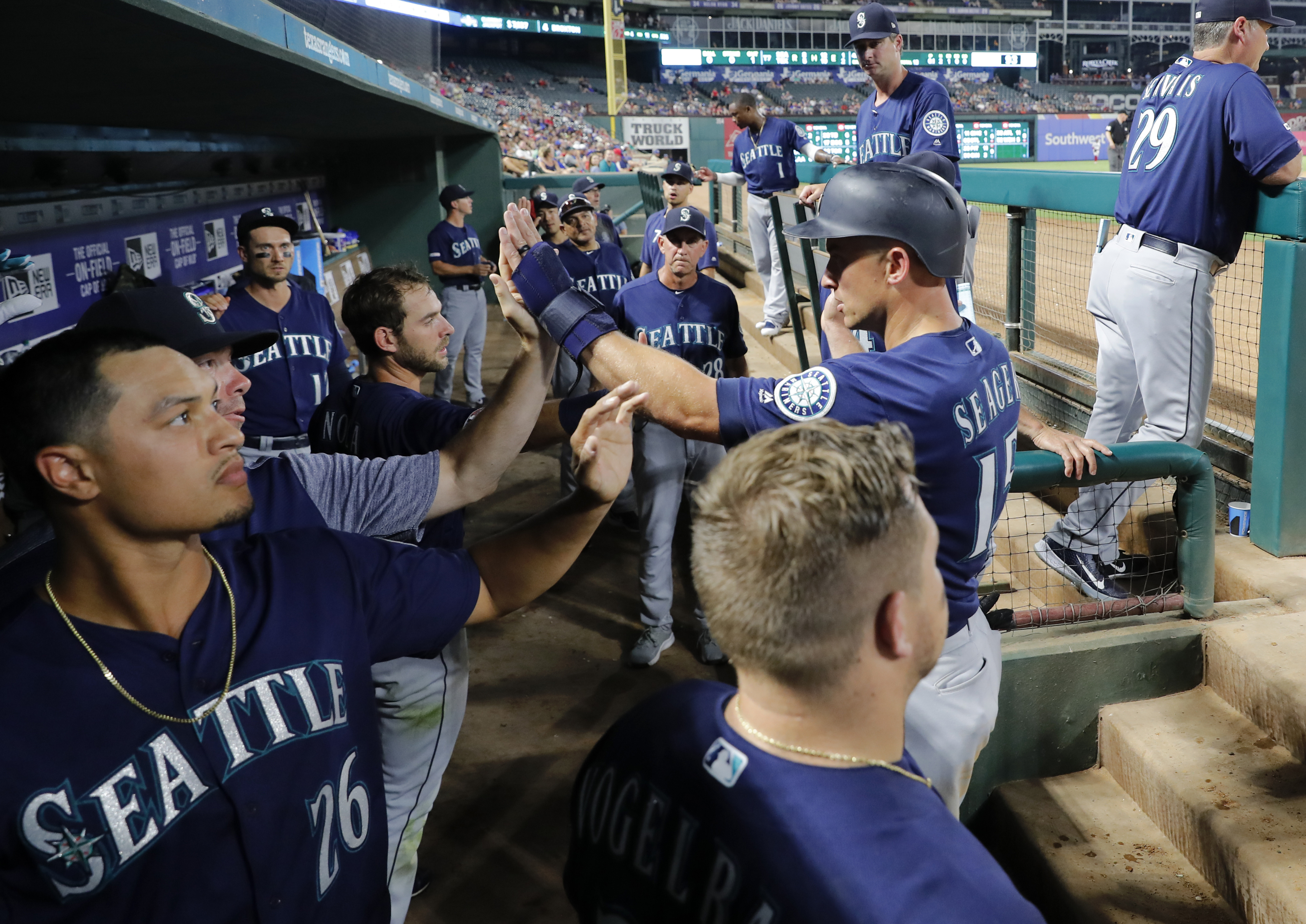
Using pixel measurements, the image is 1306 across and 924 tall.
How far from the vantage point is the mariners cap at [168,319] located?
6.13 feet

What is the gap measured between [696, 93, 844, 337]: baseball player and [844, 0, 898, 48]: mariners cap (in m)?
2.05

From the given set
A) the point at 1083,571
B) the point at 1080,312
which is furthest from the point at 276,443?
the point at 1080,312

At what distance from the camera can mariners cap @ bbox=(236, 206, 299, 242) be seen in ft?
14.4

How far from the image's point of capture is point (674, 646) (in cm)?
457

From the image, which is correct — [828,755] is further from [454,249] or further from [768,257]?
[454,249]

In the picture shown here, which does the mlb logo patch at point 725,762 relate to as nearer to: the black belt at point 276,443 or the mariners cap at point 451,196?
the black belt at point 276,443

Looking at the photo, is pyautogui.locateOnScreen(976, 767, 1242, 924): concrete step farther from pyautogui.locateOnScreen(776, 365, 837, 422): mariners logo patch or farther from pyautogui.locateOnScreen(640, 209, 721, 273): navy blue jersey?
pyautogui.locateOnScreen(640, 209, 721, 273): navy blue jersey

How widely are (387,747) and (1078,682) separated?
2.00 meters

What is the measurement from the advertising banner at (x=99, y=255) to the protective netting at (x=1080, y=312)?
3.98 meters

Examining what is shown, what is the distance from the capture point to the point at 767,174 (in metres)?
7.69

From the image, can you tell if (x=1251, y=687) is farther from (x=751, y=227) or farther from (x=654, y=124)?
(x=654, y=124)

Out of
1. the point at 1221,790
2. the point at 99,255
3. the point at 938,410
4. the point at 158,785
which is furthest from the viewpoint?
the point at 99,255

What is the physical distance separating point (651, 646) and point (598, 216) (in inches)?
194

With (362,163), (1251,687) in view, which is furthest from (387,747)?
(362,163)
